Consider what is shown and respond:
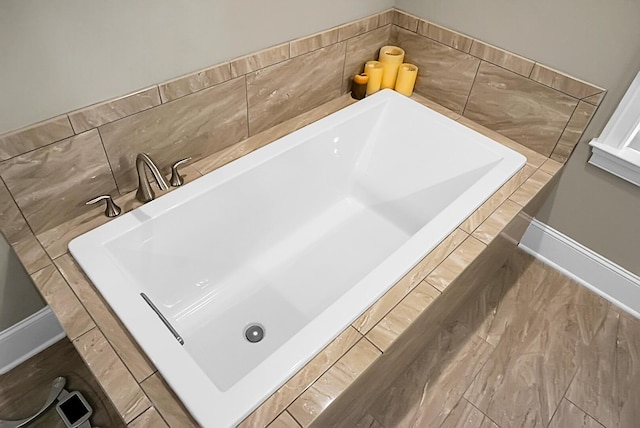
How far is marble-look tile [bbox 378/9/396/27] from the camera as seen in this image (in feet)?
6.50

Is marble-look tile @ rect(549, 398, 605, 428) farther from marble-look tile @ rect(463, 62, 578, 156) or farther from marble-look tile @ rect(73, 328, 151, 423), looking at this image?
marble-look tile @ rect(73, 328, 151, 423)

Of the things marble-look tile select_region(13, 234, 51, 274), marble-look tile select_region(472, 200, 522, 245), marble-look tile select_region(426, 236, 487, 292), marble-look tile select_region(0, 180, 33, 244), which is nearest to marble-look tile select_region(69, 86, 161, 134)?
marble-look tile select_region(0, 180, 33, 244)

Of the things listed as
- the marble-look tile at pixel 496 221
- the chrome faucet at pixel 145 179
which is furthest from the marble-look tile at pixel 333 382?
the chrome faucet at pixel 145 179

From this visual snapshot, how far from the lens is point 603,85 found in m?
1.59

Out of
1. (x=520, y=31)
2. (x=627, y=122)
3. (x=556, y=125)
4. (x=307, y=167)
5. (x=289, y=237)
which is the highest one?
(x=520, y=31)

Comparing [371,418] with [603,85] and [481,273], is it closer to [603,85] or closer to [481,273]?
[481,273]

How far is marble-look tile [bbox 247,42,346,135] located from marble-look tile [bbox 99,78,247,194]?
0.07 metres

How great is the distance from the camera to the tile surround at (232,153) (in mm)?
1059

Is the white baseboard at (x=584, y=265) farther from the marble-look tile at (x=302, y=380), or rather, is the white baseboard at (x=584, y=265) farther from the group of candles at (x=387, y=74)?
the marble-look tile at (x=302, y=380)

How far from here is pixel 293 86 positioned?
182cm

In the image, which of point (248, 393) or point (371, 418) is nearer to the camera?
point (248, 393)

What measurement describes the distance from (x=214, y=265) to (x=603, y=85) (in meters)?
1.61

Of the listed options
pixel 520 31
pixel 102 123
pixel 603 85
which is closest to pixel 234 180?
pixel 102 123

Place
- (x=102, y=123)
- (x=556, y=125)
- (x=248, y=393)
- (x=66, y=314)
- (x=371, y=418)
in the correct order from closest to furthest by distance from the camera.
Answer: (x=248, y=393) → (x=66, y=314) → (x=102, y=123) → (x=371, y=418) → (x=556, y=125)
